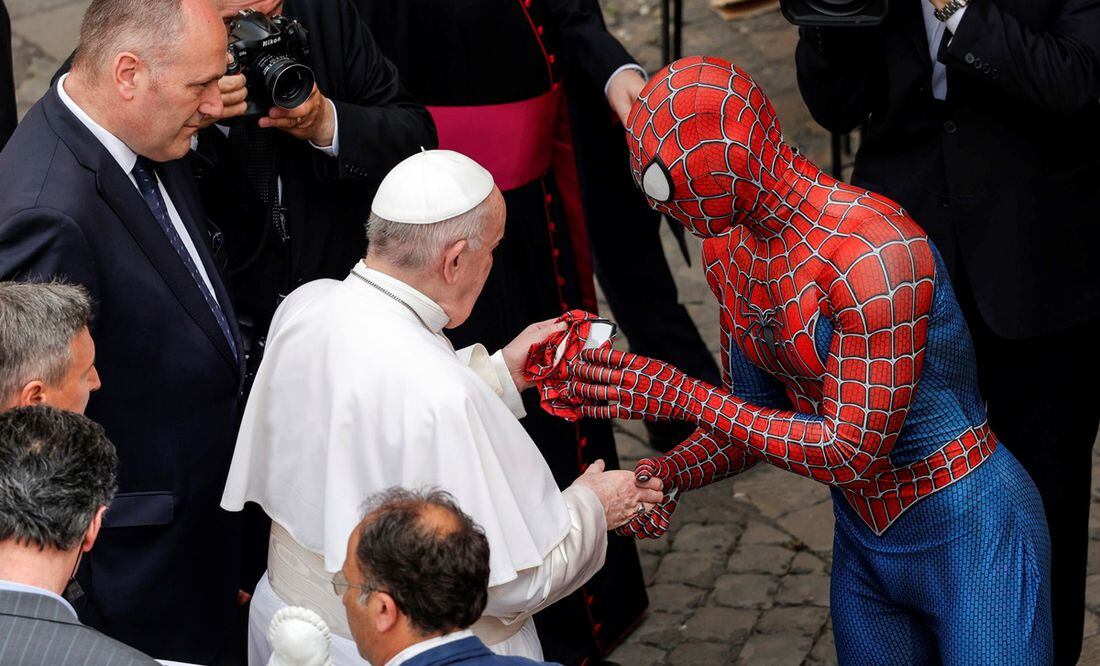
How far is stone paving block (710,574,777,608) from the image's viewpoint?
472 centimetres

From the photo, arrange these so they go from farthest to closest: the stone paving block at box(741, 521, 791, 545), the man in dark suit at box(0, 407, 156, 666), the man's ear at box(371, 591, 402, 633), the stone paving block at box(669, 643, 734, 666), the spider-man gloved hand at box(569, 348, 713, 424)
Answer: the stone paving block at box(741, 521, 791, 545)
the stone paving block at box(669, 643, 734, 666)
the spider-man gloved hand at box(569, 348, 713, 424)
the man's ear at box(371, 591, 402, 633)
the man in dark suit at box(0, 407, 156, 666)

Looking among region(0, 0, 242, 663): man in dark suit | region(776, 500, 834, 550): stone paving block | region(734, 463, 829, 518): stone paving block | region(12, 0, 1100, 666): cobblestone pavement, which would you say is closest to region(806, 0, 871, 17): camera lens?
region(0, 0, 242, 663): man in dark suit

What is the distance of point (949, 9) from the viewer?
342 centimetres

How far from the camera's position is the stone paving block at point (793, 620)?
4.54 m

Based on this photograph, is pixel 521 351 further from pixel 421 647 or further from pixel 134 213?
pixel 421 647

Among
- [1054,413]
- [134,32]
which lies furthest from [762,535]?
[134,32]

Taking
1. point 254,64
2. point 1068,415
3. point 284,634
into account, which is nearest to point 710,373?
point 1068,415

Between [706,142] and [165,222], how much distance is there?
4.50ft

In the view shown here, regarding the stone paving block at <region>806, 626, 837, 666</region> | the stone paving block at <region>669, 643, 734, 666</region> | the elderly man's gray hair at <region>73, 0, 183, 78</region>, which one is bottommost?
the stone paving block at <region>669, 643, 734, 666</region>

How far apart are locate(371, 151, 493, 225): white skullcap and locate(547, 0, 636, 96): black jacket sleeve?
152 centimetres

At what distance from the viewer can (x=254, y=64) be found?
12.0 ft

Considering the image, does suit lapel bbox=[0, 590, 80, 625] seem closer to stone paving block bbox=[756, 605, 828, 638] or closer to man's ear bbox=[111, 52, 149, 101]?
man's ear bbox=[111, 52, 149, 101]

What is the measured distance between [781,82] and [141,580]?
5054 mm

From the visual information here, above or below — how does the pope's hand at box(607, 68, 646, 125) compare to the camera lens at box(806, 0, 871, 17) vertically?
below
